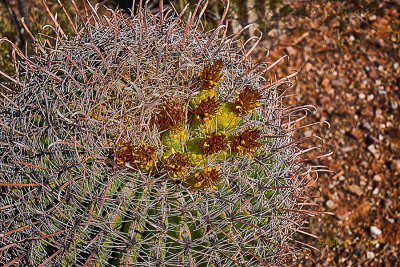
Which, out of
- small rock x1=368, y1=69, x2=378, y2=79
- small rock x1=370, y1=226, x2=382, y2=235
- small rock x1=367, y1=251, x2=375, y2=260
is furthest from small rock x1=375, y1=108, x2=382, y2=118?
small rock x1=367, y1=251, x2=375, y2=260

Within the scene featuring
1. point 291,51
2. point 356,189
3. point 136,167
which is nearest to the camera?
point 136,167

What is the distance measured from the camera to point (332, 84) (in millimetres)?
4000

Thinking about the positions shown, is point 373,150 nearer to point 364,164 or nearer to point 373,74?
point 364,164

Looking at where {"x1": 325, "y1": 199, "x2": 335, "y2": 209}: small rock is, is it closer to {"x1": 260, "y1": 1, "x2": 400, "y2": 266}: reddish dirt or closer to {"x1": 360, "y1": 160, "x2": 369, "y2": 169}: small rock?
{"x1": 260, "y1": 1, "x2": 400, "y2": 266}: reddish dirt

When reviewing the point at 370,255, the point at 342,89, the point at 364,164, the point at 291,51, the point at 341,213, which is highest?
the point at 291,51

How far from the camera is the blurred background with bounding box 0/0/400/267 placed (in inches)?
132

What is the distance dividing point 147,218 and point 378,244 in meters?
2.73

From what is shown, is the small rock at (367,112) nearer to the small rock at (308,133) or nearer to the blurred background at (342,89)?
the blurred background at (342,89)

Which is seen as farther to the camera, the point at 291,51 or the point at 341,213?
the point at 291,51

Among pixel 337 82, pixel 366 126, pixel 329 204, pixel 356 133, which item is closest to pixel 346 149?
pixel 356 133

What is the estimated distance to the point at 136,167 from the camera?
1.47 m

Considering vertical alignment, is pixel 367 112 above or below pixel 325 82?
below

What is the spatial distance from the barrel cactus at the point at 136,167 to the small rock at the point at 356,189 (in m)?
2.06

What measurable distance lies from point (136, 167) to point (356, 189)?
2712 mm
